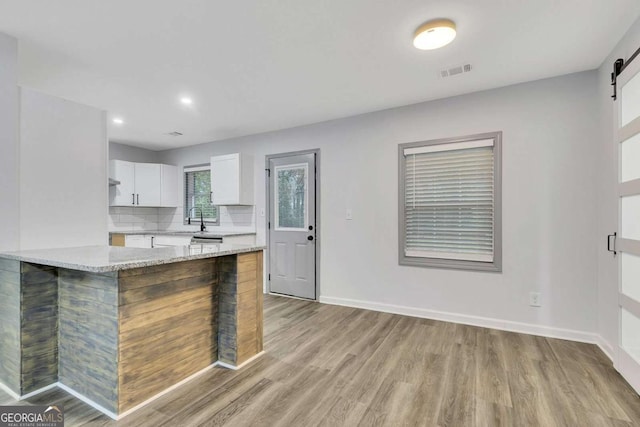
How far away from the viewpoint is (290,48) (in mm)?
A: 2357

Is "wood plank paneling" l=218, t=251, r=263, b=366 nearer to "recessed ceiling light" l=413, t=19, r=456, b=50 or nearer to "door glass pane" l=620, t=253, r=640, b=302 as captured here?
"recessed ceiling light" l=413, t=19, r=456, b=50

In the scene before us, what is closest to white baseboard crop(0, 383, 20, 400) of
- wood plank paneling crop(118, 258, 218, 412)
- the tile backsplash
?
wood plank paneling crop(118, 258, 218, 412)

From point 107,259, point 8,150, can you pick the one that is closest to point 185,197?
point 8,150

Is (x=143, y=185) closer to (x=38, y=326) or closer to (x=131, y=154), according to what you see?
(x=131, y=154)

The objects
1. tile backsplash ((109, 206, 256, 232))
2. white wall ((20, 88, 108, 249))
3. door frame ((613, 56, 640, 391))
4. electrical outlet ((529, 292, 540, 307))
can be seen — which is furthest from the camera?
tile backsplash ((109, 206, 256, 232))

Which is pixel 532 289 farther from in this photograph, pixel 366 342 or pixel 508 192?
pixel 366 342

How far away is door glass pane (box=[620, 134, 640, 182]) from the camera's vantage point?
6.49 feet

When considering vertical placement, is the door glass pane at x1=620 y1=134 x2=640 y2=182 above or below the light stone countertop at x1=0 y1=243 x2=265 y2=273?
above

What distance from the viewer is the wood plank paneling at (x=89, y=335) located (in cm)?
173

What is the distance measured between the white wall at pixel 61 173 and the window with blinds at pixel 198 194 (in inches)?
105

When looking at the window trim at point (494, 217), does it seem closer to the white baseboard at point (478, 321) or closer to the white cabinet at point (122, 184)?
the white baseboard at point (478, 321)

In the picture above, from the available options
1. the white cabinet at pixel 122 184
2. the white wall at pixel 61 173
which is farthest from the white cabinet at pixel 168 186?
the white wall at pixel 61 173

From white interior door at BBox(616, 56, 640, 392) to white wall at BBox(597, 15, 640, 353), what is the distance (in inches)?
5.3

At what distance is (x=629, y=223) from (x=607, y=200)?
487 mm
